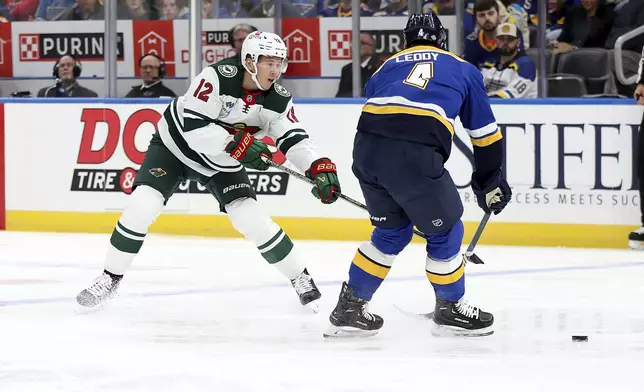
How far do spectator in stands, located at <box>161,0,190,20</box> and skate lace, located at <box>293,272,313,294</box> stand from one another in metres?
3.51

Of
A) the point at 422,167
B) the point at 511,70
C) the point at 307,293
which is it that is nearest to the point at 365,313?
the point at 422,167

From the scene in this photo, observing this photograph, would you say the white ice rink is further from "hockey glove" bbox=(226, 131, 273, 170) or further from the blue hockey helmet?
the blue hockey helmet

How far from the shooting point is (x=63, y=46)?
8312 mm

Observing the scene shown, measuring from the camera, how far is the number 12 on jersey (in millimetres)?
3877

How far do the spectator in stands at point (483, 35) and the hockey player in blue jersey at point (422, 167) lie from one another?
347cm

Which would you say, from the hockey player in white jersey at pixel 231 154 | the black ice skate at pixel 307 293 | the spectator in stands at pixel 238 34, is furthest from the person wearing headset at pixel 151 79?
the black ice skate at pixel 307 293

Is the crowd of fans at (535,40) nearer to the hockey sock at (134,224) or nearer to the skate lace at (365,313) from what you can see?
the hockey sock at (134,224)

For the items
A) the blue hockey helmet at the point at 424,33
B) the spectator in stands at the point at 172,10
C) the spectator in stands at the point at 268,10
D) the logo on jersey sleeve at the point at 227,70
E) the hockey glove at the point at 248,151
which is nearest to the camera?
the blue hockey helmet at the point at 424,33

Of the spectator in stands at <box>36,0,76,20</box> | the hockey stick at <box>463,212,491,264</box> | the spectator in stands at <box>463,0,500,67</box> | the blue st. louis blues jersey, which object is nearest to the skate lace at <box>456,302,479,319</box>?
the hockey stick at <box>463,212,491,264</box>

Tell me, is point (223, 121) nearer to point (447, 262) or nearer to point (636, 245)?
point (447, 262)

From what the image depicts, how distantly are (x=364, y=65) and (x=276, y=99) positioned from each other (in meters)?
2.98

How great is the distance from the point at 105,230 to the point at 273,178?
1.20 metres

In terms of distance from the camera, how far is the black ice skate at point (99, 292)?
15.4 feet

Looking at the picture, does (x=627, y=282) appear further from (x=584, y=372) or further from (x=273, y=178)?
(x=273, y=178)
